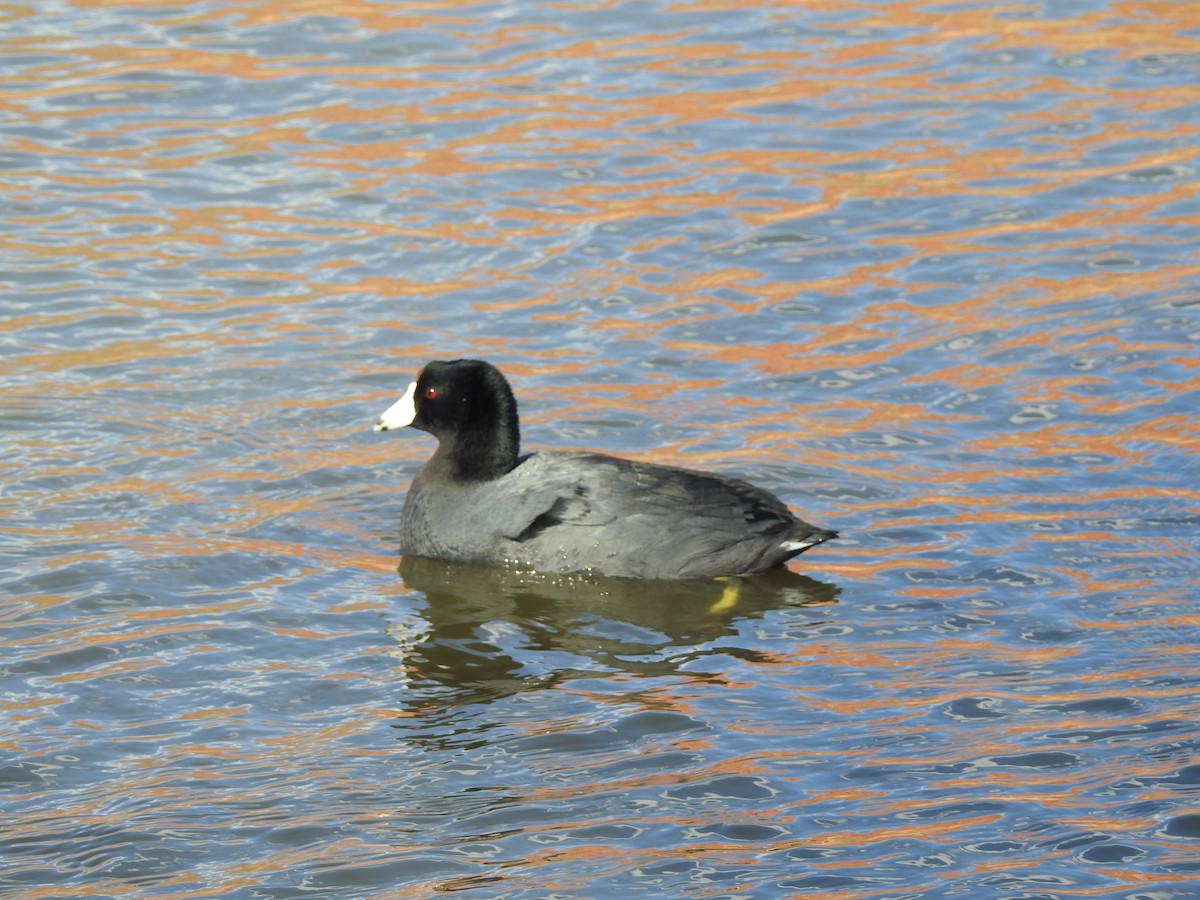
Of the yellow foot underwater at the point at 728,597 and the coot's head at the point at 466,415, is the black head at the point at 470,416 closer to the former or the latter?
the coot's head at the point at 466,415

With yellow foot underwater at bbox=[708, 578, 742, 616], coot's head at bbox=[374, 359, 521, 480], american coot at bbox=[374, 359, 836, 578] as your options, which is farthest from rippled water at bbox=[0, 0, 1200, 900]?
coot's head at bbox=[374, 359, 521, 480]

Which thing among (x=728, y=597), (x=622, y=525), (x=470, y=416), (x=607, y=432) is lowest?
(x=728, y=597)

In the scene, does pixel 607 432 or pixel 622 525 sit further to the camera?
pixel 607 432

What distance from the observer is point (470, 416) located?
10.6m

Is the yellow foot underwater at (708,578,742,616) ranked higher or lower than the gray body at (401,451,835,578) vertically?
lower

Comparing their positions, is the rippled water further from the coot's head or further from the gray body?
the coot's head

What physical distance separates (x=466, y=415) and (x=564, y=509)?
0.87 meters

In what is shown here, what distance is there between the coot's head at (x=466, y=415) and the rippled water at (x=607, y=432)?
57 centimetres

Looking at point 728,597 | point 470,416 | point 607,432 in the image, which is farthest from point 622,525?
point 607,432

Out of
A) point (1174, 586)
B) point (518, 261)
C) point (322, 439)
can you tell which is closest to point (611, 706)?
point (1174, 586)

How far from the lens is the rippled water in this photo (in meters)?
7.25

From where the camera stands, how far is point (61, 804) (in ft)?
24.5

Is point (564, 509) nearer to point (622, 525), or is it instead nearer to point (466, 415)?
point (622, 525)

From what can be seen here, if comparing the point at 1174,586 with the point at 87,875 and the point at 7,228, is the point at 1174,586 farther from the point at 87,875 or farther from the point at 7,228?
the point at 7,228
